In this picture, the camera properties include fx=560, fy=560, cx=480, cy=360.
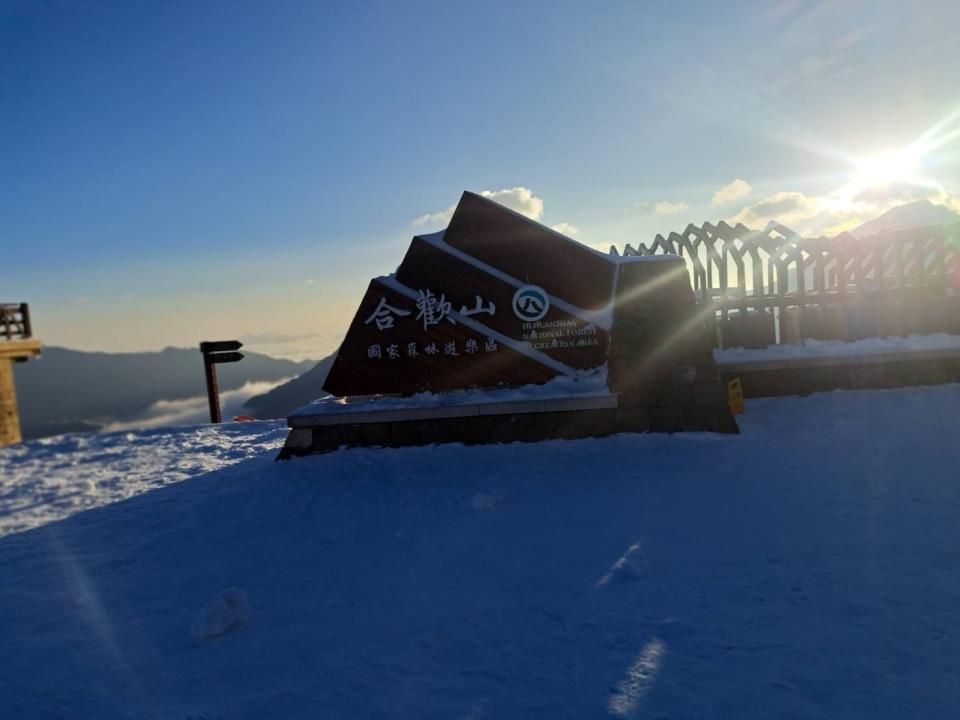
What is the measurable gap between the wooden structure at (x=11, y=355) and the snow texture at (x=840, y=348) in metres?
19.7

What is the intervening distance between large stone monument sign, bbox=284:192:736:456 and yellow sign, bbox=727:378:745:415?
3.11ft

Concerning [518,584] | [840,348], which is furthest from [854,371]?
[518,584]

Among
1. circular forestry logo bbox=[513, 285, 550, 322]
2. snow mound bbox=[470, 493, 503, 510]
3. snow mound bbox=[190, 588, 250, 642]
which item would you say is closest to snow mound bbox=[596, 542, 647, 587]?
snow mound bbox=[470, 493, 503, 510]

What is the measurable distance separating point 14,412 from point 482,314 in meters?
16.3

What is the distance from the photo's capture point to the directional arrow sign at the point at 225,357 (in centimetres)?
1515

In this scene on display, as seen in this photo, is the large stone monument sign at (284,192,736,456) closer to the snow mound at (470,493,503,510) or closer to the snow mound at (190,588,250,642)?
the snow mound at (470,493,503,510)

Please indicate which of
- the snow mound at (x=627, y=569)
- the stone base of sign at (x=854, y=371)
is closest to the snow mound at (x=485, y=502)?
the snow mound at (x=627, y=569)

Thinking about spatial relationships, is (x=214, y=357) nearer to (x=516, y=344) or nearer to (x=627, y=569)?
(x=516, y=344)

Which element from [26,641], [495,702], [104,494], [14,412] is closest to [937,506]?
[495,702]

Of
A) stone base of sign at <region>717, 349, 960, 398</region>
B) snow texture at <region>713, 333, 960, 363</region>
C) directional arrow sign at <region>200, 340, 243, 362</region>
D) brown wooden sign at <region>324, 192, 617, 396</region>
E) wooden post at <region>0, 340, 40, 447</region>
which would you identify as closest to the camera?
brown wooden sign at <region>324, 192, 617, 396</region>

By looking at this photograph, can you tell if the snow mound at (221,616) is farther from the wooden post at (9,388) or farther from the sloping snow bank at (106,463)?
the wooden post at (9,388)

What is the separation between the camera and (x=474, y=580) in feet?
16.1

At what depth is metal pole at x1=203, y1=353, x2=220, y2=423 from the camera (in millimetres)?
15156

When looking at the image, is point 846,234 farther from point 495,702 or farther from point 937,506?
point 495,702
